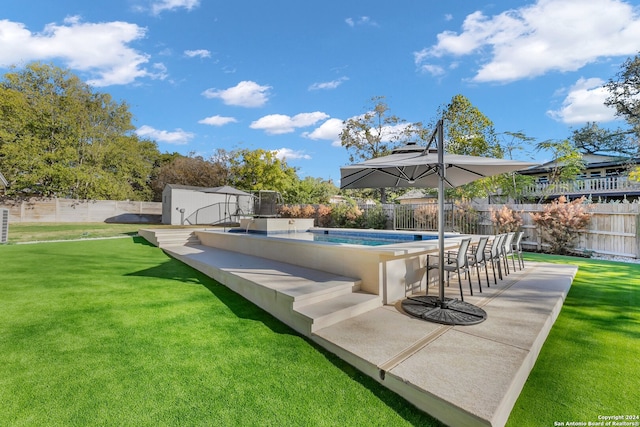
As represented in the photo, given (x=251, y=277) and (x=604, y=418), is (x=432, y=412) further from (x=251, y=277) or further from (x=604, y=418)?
(x=251, y=277)

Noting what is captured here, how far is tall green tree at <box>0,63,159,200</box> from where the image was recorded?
754 inches

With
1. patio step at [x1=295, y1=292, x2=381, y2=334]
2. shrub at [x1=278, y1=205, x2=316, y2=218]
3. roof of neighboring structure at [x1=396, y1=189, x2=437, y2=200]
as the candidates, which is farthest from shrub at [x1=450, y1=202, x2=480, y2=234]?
roof of neighboring structure at [x1=396, y1=189, x2=437, y2=200]

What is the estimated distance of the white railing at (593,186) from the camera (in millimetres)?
17078

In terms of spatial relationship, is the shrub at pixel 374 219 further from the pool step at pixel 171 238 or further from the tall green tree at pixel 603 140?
the tall green tree at pixel 603 140

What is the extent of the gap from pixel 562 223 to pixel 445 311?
27.3 ft

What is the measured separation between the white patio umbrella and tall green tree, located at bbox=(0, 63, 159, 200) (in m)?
24.7

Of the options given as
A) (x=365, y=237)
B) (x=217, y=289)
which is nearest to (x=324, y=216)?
(x=365, y=237)

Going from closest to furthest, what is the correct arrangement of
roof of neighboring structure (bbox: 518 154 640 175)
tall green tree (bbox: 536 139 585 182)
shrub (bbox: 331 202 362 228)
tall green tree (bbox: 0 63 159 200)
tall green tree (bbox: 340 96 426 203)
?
shrub (bbox: 331 202 362 228)
tall green tree (bbox: 536 139 585 182)
tall green tree (bbox: 0 63 159 200)
tall green tree (bbox: 340 96 426 203)
roof of neighboring structure (bbox: 518 154 640 175)

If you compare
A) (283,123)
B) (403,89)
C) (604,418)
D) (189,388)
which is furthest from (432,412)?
(283,123)

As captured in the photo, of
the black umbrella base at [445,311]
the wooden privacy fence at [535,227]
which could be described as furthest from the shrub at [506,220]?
the black umbrella base at [445,311]

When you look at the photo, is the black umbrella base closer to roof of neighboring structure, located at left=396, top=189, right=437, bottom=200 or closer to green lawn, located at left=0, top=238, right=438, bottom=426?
green lawn, located at left=0, top=238, right=438, bottom=426

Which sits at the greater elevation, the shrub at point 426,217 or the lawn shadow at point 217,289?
the shrub at point 426,217

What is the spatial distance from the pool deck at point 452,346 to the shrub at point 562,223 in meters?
5.64

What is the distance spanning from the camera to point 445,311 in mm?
3410
